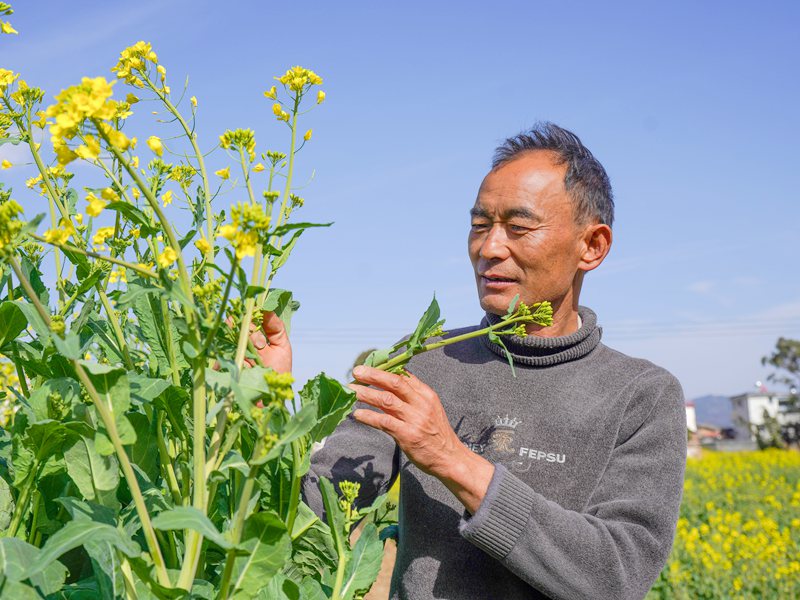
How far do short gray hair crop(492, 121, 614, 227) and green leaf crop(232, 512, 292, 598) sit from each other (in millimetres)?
1509

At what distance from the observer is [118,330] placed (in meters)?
1.19

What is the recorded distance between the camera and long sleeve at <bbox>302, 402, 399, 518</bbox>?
1938 millimetres

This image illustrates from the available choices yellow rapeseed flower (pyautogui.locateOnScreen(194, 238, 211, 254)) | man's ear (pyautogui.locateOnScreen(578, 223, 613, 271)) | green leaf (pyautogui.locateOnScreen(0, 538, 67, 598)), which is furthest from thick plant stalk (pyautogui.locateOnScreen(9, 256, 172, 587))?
man's ear (pyautogui.locateOnScreen(578, 223, 613, 271))

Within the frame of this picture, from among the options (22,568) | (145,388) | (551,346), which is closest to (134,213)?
(145,388)

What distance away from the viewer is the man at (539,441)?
174cm

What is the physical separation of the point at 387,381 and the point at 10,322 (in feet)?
1.89

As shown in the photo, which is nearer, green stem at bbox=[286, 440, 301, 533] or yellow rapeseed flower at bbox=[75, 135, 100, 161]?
yellow rapeseed flower at bbox=[75, 135, 100, 161]

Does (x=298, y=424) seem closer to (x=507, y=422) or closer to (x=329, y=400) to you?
(x=329, y=400)

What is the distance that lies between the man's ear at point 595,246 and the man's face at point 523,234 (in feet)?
0.29

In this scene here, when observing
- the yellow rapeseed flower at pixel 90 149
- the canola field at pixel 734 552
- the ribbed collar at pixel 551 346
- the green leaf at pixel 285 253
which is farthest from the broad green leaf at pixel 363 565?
the canola field at pixel 734 552

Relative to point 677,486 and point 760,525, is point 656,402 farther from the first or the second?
point 760,525

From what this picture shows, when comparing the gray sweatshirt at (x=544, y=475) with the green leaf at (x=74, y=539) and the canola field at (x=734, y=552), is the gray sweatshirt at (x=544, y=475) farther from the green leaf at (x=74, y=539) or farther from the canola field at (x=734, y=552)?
the canola field at (x=734, y=552)

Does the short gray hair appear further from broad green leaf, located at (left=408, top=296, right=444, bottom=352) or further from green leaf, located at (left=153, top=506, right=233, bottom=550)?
green leaf, located at (left=153, top=506, right=233, bottom=550)

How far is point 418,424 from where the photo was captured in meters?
1.51
